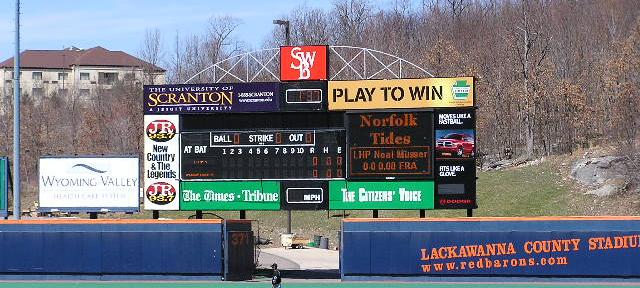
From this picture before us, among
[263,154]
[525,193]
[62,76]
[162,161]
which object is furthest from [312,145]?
[62,76]

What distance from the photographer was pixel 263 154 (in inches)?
1394

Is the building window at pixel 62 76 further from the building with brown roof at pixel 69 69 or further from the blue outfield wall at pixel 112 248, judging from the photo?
the blue outfield wall at pixel 112 248

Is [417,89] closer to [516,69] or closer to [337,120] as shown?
[337,120]

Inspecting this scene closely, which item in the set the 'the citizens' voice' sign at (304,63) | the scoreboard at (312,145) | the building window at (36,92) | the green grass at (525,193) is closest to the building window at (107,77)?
the building window at (36,92)

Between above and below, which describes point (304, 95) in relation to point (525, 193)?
above

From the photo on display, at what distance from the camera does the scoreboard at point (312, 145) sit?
34594 millimetres

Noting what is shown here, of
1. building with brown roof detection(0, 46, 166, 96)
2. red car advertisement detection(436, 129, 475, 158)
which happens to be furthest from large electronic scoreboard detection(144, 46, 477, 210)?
building with brown roof detection(0, 46, 166, 96)

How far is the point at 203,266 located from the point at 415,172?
27.1 ft

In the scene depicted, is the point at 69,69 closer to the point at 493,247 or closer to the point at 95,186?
the point at 95,186

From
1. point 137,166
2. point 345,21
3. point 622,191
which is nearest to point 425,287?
point 137,166

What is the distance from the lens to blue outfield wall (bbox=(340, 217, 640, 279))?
34.3 meters

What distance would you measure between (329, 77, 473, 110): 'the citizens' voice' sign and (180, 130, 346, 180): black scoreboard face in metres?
1.22

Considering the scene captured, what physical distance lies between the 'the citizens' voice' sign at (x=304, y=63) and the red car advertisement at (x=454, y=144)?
4613 mm

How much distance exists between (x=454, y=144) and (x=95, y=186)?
44.3 feet
